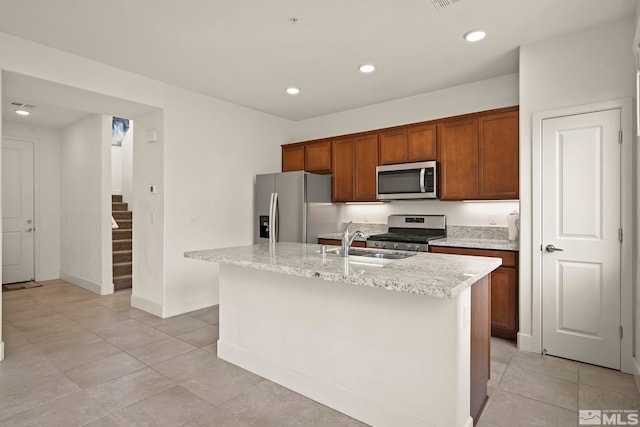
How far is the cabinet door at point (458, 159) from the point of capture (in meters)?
3.69

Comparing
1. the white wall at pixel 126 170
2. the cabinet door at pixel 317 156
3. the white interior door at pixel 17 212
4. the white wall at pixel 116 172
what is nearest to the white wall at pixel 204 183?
the cabinet door at pixel 317 156

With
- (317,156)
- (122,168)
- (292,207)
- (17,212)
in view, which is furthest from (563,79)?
(122,168)

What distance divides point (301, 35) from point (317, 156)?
7.20ft

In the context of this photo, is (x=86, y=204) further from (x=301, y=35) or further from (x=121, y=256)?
(x=301, y=35)

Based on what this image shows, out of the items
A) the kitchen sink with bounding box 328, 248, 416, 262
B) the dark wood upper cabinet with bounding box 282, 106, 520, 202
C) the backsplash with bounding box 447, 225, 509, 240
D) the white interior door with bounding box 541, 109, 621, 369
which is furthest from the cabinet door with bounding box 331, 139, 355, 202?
the white interior door with bounding box 541, 109, 621, 369

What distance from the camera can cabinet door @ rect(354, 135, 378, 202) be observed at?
176 inches

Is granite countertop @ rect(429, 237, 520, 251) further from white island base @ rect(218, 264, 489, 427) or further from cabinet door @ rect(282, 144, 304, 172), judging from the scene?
cabinet door @ rect(282, 144, 304, 172)

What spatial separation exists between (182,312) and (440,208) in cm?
326

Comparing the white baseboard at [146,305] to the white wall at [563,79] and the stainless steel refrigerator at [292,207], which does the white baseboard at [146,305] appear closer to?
the stainless steel refrigerator at [292,207]

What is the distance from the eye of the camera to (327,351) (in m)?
2.21

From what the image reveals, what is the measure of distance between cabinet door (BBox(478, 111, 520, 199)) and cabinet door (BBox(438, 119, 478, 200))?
0.07m

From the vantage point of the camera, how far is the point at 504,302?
327cm

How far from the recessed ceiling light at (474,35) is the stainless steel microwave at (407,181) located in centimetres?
130

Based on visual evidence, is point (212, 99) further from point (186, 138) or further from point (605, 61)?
point (605, 61)
